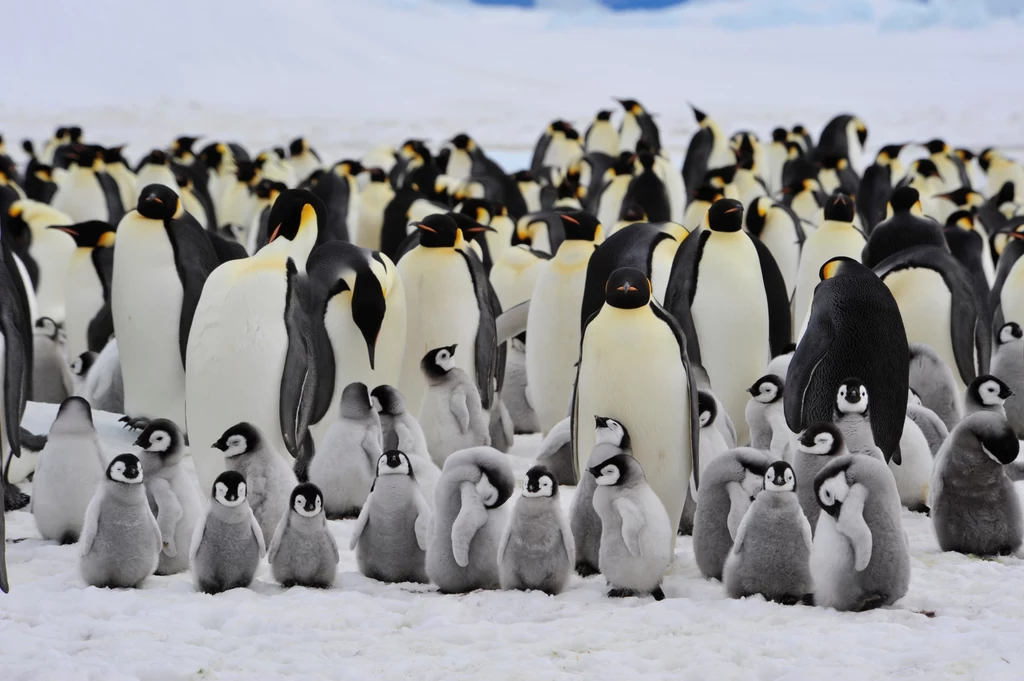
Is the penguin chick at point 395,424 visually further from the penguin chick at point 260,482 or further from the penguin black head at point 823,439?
the penguin black head at point 823,439

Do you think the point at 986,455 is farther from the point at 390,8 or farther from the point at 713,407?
the point at 390,8

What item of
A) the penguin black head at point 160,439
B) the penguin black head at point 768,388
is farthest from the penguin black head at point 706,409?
the penguin black head at point 160,439

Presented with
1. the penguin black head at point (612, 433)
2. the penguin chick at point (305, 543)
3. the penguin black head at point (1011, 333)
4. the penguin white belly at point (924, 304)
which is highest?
the penguin white belly at point (924, 304)

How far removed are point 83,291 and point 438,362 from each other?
9.02 feet

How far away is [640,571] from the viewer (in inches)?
143

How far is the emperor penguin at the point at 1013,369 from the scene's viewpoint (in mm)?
5848

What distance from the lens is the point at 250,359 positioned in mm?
4719

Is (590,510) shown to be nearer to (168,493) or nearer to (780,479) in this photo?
(780,479)

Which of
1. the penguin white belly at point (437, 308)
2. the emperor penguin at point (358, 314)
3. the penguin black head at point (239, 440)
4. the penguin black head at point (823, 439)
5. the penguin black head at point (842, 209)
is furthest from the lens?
the penguin black head at point (842, 209)

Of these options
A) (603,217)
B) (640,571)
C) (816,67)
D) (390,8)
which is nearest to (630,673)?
(640,571)

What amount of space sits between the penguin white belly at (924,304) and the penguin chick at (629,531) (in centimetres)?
282

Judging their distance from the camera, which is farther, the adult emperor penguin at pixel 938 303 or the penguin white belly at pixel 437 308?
the adult emperor penguin at pixel 938 303

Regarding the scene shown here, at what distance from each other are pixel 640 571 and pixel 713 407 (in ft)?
3.54

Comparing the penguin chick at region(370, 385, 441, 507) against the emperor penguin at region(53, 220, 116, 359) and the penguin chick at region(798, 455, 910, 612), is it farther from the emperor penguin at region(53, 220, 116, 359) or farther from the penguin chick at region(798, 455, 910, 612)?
the emperor penguin at region(53, 220, 116, 359)
